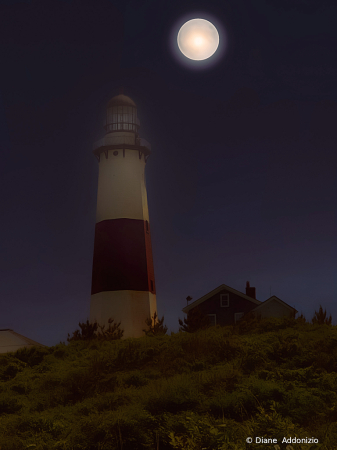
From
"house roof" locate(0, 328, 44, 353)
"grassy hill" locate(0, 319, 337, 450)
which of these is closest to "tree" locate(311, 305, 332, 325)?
"grassy hill" locate(0, 319, 337, 450)

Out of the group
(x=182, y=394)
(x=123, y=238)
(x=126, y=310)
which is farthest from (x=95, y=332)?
(x=182, y=394)

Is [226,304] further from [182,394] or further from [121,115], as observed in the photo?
[182,394]

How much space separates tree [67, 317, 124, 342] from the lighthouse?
2.29ft

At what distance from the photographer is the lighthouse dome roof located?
4556cm

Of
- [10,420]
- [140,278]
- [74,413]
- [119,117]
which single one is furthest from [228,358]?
[119,117]

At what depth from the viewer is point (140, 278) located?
4022 centimetres

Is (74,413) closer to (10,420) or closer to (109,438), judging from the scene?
(10,420)

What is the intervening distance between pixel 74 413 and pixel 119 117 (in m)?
31.6

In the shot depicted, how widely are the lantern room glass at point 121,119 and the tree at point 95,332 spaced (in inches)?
629

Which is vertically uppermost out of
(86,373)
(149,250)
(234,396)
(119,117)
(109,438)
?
(119,117)

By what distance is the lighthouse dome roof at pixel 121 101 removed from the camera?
45.6 m

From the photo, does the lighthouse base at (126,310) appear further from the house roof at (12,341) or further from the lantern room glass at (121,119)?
the lantern room glass at (121,119)

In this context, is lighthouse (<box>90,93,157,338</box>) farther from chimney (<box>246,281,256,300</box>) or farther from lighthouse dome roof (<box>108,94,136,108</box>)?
chimney (<box>246,281,256,300</box>)

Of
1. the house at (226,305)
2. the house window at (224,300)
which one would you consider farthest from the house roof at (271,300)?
the house window at (224,300)
